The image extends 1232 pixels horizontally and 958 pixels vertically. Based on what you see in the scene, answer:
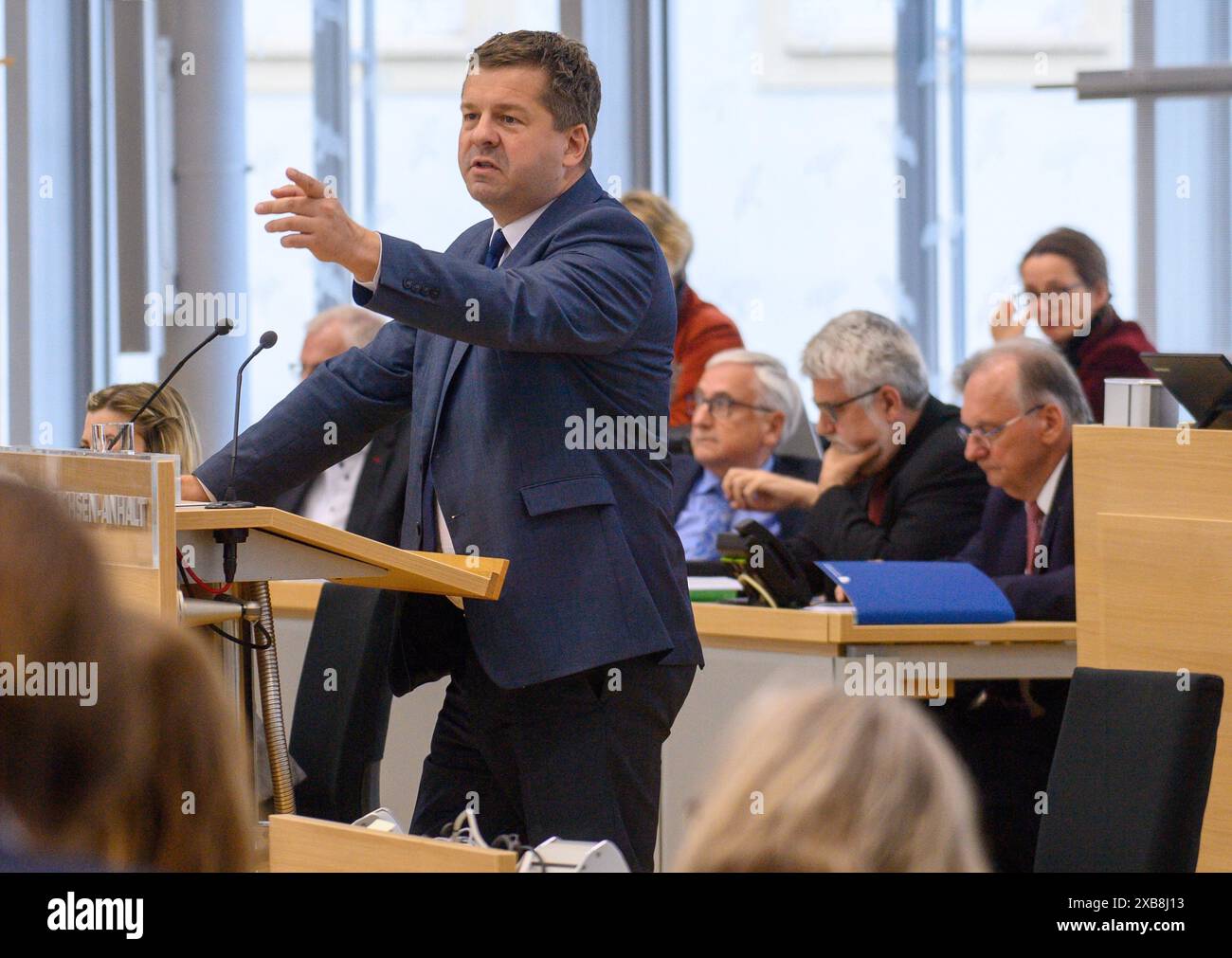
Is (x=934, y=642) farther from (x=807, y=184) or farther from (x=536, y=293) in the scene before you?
(x=807, y=184)

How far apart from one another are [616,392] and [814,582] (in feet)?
4.24

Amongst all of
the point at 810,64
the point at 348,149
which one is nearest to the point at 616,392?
the point at 810,64

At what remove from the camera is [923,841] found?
3.78ft

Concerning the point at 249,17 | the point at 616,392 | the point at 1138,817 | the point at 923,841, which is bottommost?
the point at 1138,817

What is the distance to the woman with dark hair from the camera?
438 centimetres

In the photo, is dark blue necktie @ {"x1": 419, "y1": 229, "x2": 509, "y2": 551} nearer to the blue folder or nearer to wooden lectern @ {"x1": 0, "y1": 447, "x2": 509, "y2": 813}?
wooden lectern @ {"x1": 0, "y1": 447, "x2": 509, "y2": 813}

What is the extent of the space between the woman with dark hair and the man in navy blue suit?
6.90 feet

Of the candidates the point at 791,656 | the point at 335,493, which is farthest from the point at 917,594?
the point at 335,493

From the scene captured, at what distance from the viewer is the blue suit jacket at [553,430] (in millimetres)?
2332

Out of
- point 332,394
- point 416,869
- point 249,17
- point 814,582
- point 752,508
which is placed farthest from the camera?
point 249,17

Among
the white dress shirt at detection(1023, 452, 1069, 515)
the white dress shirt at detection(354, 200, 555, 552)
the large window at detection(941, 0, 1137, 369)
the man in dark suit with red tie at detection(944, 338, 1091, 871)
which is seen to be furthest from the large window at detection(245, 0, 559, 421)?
the white dress shirt at detection(354, 200, 555, 552)

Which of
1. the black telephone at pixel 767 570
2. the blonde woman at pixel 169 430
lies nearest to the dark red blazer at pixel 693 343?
the black telephone at pixel 767 570

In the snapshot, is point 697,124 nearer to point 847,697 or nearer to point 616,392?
point 616,392

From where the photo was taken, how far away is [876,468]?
161 inches
